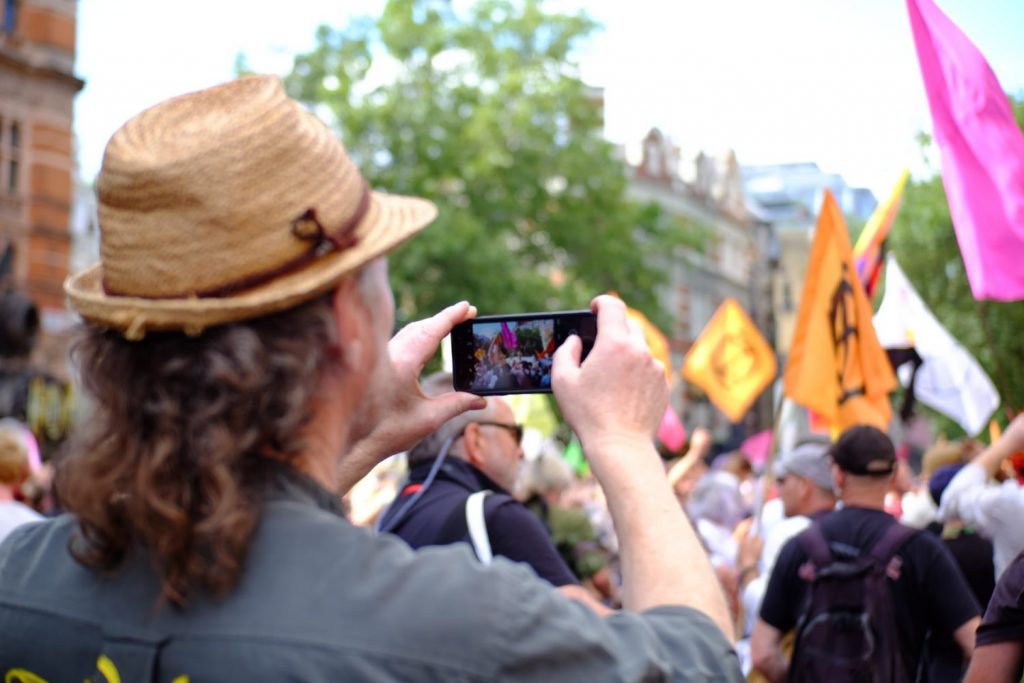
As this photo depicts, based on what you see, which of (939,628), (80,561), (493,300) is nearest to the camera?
(80,561)

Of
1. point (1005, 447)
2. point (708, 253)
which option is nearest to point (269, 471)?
point (1005, 447)

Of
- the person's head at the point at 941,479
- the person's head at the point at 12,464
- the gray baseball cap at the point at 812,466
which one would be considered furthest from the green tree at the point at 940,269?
the person's head at the point at 12,464

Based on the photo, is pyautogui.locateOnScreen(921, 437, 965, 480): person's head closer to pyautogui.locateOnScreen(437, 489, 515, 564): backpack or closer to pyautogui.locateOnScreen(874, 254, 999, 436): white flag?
pyautogui.locateOnScreen(874, 254, 999, 436): white flag

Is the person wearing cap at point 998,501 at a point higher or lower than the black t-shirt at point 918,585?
higher

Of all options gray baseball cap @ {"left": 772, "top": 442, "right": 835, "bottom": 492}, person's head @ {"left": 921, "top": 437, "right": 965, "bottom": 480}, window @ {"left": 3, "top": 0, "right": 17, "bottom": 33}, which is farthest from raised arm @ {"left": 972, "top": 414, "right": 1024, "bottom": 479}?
window @ {"left": 3, "top": 0, "right": 17, "bottom": 33}

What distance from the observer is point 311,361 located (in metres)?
1.71

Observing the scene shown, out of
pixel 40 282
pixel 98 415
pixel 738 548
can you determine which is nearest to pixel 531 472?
pixel 738 548

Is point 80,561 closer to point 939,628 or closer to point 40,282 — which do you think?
point 939,628

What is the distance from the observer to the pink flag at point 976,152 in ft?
14.7

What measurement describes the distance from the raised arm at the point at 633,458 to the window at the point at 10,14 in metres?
29.9

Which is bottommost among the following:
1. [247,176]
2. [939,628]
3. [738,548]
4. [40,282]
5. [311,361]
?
[40,282]

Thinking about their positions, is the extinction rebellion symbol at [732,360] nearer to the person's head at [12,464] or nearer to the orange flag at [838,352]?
the orange flag at [838,352]

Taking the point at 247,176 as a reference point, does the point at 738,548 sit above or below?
below

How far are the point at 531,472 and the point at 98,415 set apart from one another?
6340 mm
